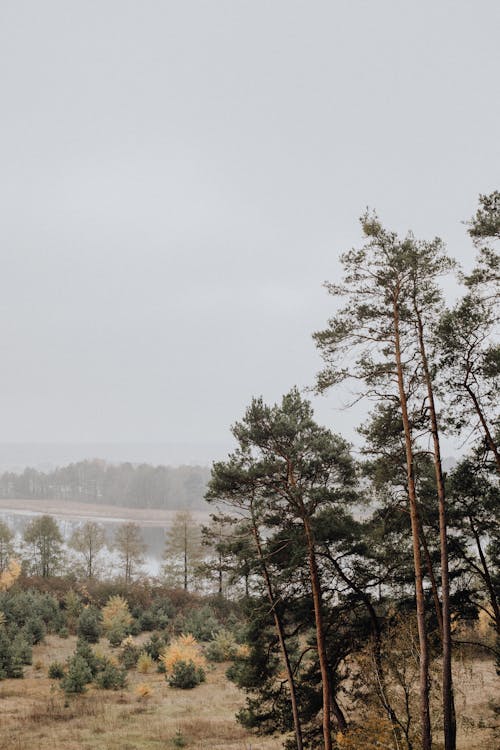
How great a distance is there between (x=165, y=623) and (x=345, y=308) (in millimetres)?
31086

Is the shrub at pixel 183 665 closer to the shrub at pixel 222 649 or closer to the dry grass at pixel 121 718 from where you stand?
the dry grass at pixel 121 718

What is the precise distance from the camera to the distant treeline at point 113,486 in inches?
4761

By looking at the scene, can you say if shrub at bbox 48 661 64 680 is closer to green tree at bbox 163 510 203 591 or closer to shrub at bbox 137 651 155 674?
shrub at bbox 137 651 155 674

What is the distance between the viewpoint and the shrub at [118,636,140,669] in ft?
91.4

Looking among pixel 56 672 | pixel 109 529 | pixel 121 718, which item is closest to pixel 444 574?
pixel 121 718

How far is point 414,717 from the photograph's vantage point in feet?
43.8

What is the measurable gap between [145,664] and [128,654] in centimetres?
168

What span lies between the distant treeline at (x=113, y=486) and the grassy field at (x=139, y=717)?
313ft

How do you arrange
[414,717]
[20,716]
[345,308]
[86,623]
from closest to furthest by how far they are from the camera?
[345,308] < [414,717] < [20,716] < [86,623]

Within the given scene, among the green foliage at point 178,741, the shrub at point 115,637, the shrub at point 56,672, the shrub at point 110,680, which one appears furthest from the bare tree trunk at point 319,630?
the shrub at point 115,637

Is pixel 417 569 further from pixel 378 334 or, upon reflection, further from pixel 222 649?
pixel 222 649

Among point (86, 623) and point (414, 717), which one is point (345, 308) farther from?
point (86, 623)

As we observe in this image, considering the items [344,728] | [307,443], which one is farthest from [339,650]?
[307,443]

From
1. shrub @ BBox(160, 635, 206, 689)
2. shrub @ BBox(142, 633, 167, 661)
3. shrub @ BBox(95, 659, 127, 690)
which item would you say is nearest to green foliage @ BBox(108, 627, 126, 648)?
shrub @ BBox(142, 633, 167, 661)
